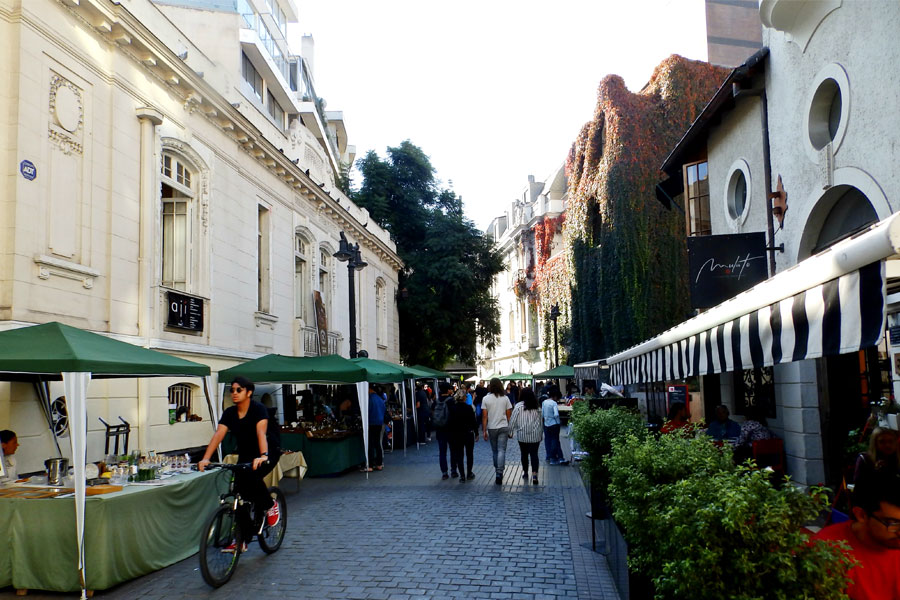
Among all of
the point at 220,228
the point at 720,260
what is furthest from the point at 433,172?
the point at 720,260

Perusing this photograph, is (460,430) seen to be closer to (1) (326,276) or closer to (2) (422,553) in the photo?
(2) (422,553)

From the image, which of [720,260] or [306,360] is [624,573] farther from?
[306,360]

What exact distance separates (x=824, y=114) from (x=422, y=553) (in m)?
7.55

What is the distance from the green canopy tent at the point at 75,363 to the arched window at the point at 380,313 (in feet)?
68.1

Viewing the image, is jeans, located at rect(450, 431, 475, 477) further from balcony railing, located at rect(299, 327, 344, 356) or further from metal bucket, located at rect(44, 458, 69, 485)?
balcony railing, located at rect(299, 327, 344, 356)

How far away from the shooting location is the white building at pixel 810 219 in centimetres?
386

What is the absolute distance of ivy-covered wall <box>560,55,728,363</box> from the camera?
2225 centimetres

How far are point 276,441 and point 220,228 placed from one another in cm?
825

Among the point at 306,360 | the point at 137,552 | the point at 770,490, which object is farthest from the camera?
the point at 306,360

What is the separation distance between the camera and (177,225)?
12930 mm

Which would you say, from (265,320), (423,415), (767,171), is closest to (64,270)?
(265,320)

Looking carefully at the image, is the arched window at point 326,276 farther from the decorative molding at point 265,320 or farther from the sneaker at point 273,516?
the sneaker at point 273,516

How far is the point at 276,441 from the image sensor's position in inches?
273

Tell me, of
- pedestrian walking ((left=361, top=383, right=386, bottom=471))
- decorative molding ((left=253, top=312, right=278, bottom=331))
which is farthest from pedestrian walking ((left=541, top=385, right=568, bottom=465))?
decorative molding ((left=253, top=312, right=278, bottom=331))
